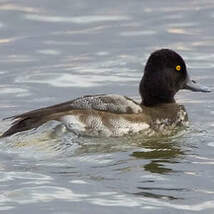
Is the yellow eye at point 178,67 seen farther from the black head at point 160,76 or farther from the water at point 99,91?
the water at point 99,91

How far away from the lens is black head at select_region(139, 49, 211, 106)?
37.5 ft

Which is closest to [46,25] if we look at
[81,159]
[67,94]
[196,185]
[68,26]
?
[68,26]

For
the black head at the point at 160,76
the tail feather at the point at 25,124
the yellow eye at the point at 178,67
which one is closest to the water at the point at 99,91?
the tail feather at the point at 25,124

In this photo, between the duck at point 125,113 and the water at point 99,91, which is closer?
the water at point 99,91

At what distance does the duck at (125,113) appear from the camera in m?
10.6

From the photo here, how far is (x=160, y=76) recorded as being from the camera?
11.5m

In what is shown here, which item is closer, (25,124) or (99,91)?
(25,124)

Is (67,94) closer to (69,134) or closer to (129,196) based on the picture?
(69,134)

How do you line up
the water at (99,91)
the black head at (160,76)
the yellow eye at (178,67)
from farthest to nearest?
the yellow eye at (178,67) < the black head at (160,76) < the water at (99,91)

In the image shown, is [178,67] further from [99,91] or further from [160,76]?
[99,91]

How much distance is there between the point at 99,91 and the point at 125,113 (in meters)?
2.23

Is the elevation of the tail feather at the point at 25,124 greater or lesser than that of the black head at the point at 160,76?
lesser

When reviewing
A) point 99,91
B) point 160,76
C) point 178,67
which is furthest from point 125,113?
point 99,91

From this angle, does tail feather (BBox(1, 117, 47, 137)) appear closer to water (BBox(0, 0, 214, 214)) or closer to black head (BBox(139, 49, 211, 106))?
water (BBox(0, 0, 214, 214))
